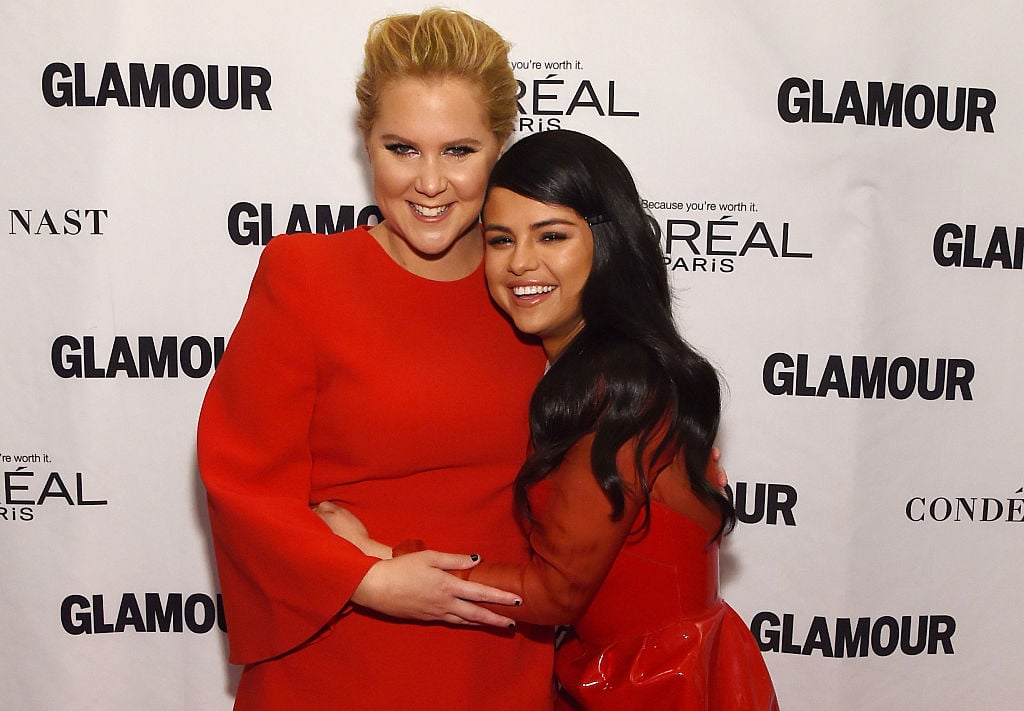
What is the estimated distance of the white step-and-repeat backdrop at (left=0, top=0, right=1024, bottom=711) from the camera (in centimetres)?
219

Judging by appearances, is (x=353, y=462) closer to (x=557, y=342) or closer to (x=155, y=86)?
(x=557, y=342)

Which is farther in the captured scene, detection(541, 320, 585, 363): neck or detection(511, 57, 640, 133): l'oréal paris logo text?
detection(511, 57, 640, 133): l'oréal paris logo text

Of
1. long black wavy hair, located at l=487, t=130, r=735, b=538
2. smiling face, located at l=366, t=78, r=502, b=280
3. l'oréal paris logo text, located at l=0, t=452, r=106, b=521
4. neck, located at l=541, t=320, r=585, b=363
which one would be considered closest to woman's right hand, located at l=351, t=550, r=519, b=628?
long black wavy hair, located at l=487, t=130, r=735, b=538

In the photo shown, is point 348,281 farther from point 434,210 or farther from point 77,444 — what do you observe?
point 77,444

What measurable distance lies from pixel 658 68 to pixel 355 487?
1.32 metres

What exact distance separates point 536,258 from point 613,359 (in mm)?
203

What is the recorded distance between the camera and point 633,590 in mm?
1452

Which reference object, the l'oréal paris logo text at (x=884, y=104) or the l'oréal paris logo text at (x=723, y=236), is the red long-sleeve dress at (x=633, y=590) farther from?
the l'oréal paris logo text at (x=884, y=104)

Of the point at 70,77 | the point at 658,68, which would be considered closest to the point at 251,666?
the point at 70,77

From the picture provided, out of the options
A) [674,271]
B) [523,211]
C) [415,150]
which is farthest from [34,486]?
[674,271]

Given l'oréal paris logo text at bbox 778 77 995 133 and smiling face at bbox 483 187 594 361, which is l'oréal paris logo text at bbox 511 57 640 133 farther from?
smiling face at bbox 483 187 594 361

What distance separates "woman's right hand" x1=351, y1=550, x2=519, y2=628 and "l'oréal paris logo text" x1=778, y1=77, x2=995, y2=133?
57.7 inches

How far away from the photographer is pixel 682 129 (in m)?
2.26

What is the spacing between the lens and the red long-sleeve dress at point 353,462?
1406 mm
